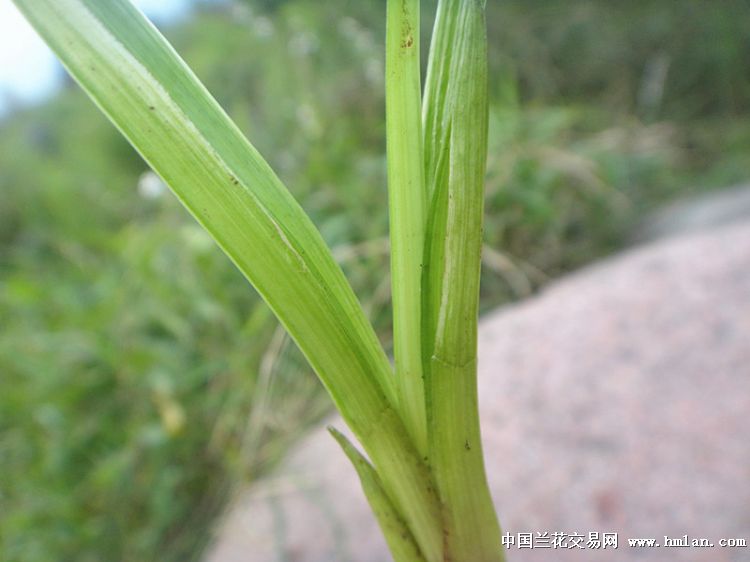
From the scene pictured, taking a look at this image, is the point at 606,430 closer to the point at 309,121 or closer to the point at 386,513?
the point at 386,513

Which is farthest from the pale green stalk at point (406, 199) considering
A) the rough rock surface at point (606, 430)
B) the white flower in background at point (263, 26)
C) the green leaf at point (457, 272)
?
the white flower in background at point (263, 26)

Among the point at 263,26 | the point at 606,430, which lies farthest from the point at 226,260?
the point at 606,430

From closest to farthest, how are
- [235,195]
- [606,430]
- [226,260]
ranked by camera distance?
1. [235,195]
2. [606,430]
3. [226,260]

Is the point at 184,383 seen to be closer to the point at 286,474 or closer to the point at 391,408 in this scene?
the point at 286,474

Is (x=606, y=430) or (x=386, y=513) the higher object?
(x=606, y=430)

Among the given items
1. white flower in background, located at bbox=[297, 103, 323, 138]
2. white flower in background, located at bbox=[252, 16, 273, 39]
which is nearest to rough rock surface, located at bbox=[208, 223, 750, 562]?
white flower in background, located at bbox=[297, 103, 323, 138]

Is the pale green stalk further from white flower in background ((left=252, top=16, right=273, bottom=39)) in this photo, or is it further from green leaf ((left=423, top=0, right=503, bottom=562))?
white flower in background ((left=252, top=16, right=273, bottom=39))

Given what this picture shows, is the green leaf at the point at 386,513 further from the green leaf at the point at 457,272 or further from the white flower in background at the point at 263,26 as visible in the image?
the white flower in background at the point at 263,26
